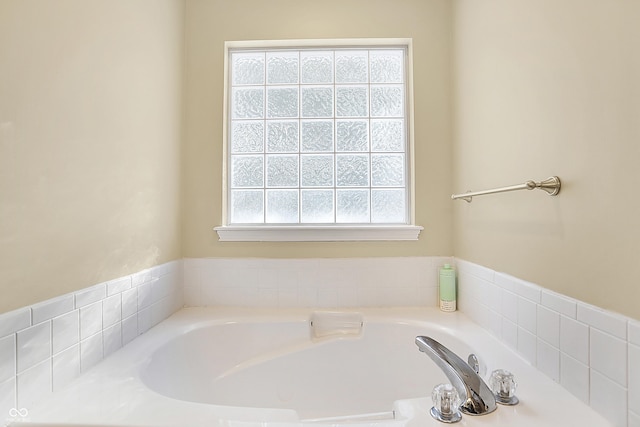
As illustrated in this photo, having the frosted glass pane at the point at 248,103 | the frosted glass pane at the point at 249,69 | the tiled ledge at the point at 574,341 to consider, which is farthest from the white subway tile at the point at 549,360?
the frosted glass pane at the point at 249,69

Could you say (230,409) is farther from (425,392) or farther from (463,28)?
(463,28)

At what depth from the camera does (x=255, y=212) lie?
6.29ft

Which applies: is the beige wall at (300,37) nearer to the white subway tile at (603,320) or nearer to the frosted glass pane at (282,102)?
the frosted glass pane at (282,102)

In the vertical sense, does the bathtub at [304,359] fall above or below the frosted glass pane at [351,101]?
below

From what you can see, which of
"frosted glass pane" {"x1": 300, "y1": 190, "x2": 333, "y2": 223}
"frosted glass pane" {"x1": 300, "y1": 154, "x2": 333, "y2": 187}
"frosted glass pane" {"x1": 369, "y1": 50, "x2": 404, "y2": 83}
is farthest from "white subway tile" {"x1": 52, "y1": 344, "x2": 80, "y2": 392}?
"frosted glass pane" {"x1": 369, "y1": 50, "x2": 404, "y2": 83}

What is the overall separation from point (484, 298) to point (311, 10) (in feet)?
5.61

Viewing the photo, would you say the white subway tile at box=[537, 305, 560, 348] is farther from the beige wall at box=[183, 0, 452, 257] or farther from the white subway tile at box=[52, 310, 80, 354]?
the white subway tile at box=[52, 310, 80, 354]

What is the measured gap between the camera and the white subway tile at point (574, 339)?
879 mm

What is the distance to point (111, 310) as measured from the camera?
3.99 ft

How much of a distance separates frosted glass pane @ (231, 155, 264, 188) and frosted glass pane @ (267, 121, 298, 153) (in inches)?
4.2

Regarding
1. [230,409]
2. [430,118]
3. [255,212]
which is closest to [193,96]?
[255,212]

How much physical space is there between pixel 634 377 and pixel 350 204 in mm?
1353

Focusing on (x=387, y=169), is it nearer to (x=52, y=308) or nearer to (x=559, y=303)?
(x=559, y=303)

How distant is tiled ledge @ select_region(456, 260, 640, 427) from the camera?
30.0 inches
